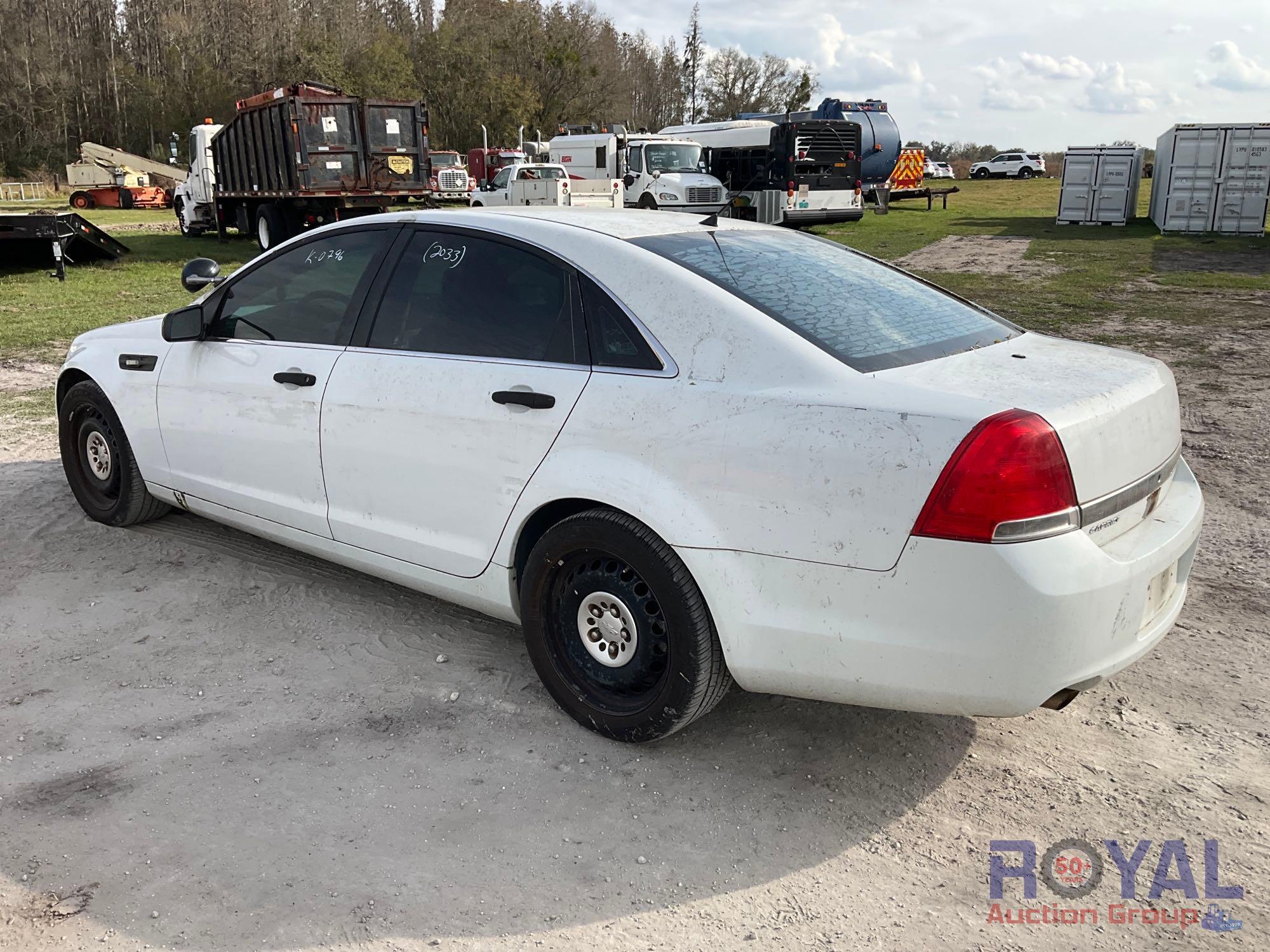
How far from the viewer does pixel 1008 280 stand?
51.4 ft

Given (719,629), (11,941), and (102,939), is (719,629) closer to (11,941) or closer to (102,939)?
(102,939)

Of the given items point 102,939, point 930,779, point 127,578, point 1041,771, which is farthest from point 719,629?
point 127,578

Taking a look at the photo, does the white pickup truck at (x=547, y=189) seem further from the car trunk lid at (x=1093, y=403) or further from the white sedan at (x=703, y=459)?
the car trunk lid at (x=1093, y=403)

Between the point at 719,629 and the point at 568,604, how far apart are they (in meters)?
0.57

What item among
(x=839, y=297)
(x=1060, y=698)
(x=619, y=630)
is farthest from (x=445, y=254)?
(x=1060, y=698)

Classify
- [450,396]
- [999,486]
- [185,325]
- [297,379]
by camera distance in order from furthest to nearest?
[185,325] → [297,379] → [450,396] → [999,486]

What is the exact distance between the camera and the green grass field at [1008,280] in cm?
1176

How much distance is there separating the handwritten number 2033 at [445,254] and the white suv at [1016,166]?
193 feet

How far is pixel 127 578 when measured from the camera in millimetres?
4430

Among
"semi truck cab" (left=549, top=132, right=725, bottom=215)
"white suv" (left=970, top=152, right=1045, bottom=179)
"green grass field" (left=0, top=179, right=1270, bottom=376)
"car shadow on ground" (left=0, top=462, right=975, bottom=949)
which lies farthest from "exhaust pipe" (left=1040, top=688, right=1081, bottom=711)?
"white suv" (left=970, top=152, right=1045, bottom=179)

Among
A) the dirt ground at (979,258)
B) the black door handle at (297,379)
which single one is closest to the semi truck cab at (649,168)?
the dirt ground at (979,258)

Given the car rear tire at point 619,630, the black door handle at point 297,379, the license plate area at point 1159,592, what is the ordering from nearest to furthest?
the license plate area at point 1159,592 → the car rear tire at point 619,630 → the black door handle at point 297,379

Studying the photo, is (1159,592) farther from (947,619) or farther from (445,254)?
(445,254)

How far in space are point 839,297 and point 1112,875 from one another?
1795 mm
